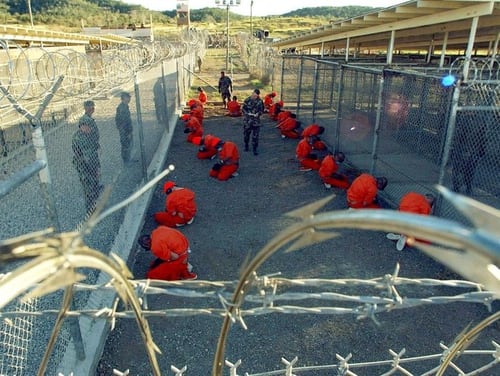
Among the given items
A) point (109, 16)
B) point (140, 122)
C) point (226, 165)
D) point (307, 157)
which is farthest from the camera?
point (109, 16)

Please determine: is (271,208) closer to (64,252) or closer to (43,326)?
(43,326)

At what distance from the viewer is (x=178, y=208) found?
6.11 m

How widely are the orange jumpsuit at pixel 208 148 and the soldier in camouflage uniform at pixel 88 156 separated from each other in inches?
166

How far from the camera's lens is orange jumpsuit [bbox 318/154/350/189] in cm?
773

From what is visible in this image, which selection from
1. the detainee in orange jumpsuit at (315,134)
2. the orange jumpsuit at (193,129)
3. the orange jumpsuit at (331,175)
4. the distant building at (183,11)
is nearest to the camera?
the orange jumpsuit at (331,175)

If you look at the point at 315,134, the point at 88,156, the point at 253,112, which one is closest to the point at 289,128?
the point at 315,134

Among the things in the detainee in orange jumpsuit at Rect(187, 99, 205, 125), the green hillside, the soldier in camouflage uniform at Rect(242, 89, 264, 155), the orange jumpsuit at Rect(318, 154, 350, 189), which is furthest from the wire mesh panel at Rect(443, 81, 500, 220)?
the green hillside

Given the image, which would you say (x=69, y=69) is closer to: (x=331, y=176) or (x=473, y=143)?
(x=331, y=176)

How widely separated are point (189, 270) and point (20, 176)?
10.8 ft

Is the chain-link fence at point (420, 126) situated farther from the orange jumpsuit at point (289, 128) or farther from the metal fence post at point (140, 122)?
the metal fence post at point (140, 122)

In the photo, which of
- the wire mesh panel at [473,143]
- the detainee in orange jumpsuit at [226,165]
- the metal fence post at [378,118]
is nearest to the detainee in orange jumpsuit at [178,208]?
the detainee in orange jumpsuit at [226,165]

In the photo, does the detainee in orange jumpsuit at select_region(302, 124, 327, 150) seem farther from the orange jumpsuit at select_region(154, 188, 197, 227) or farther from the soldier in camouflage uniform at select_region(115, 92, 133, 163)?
the orange jumpsuit at select_region(154, 188, 197, 227)

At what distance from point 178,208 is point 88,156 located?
1.51 meters

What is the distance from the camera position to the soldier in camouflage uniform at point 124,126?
7094 mm
